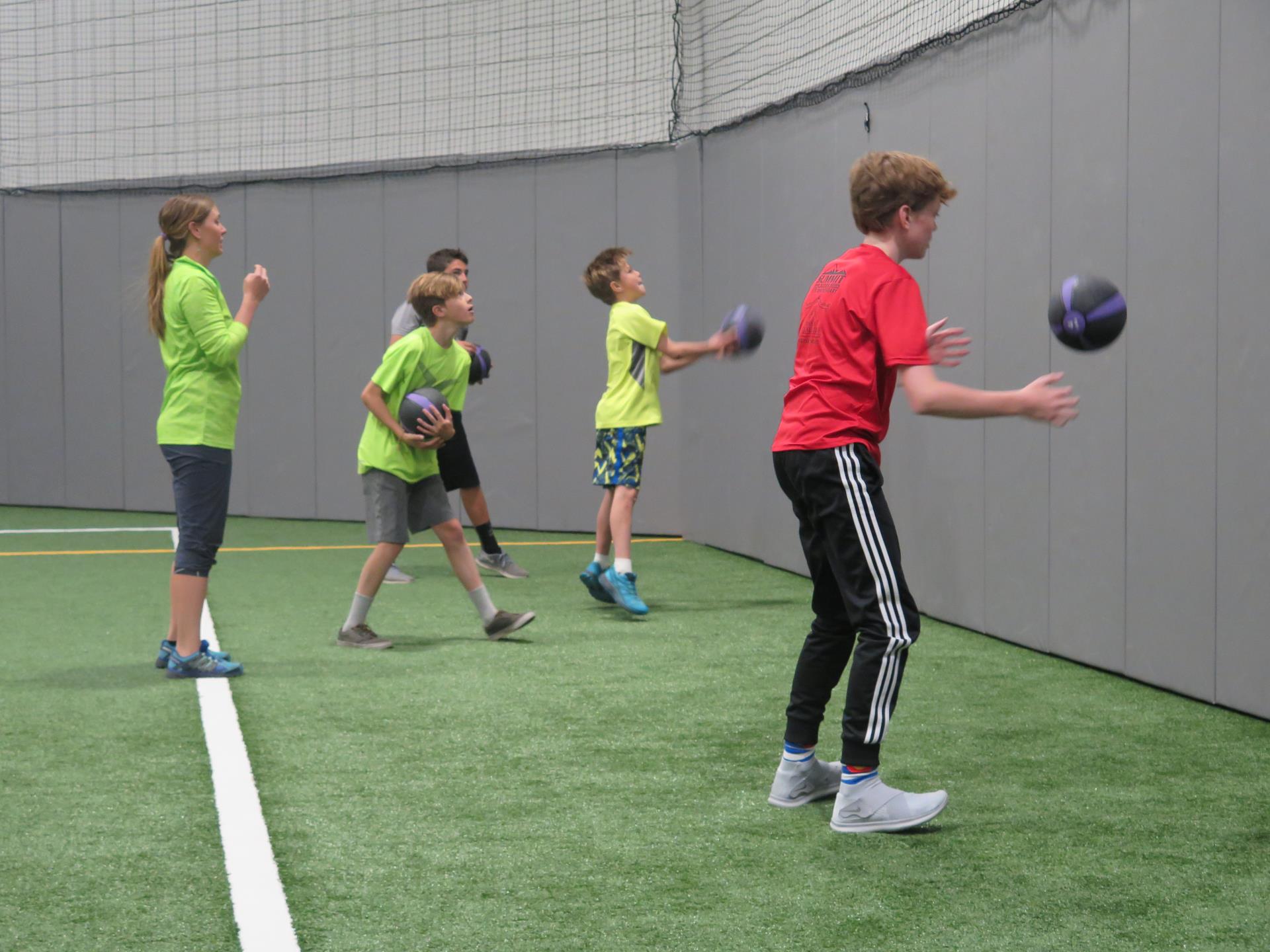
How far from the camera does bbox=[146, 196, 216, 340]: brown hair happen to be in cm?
544

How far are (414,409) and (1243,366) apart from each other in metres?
3.19

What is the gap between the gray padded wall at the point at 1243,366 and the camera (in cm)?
473

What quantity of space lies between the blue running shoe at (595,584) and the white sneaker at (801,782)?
130 inches

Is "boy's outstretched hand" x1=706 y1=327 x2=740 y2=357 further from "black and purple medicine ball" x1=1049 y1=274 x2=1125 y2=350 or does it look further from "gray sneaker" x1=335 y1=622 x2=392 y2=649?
"black and purple medicine ball" x1=1049 y1=274 x2=1125 y2=350

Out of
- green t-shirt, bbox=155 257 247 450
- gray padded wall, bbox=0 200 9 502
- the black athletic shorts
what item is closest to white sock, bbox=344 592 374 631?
green t-shirt, bbox=155 257 247 450

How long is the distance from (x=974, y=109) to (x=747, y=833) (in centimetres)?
408

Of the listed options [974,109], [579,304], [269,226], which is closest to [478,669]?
[974,109]

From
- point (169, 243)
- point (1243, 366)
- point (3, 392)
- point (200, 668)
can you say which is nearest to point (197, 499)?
point (200, 668)

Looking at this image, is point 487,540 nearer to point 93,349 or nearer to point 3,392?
point 93,349

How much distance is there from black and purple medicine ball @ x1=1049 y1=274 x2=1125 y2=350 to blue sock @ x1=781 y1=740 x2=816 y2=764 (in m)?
1.28

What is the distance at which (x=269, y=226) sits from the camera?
12086 millimetres

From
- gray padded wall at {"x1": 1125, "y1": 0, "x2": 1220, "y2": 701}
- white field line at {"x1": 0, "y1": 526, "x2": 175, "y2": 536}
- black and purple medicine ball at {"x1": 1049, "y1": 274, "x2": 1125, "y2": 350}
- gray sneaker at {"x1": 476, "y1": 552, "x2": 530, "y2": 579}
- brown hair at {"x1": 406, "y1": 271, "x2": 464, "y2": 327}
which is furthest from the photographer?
white field line at {"x1": 0, "y1": 526, "x2": 175, "y2": 536}

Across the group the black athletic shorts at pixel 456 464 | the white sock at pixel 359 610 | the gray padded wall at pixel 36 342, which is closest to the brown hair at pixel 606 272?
the black athletic shorts at pixel 456 464

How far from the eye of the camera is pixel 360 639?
625cm
